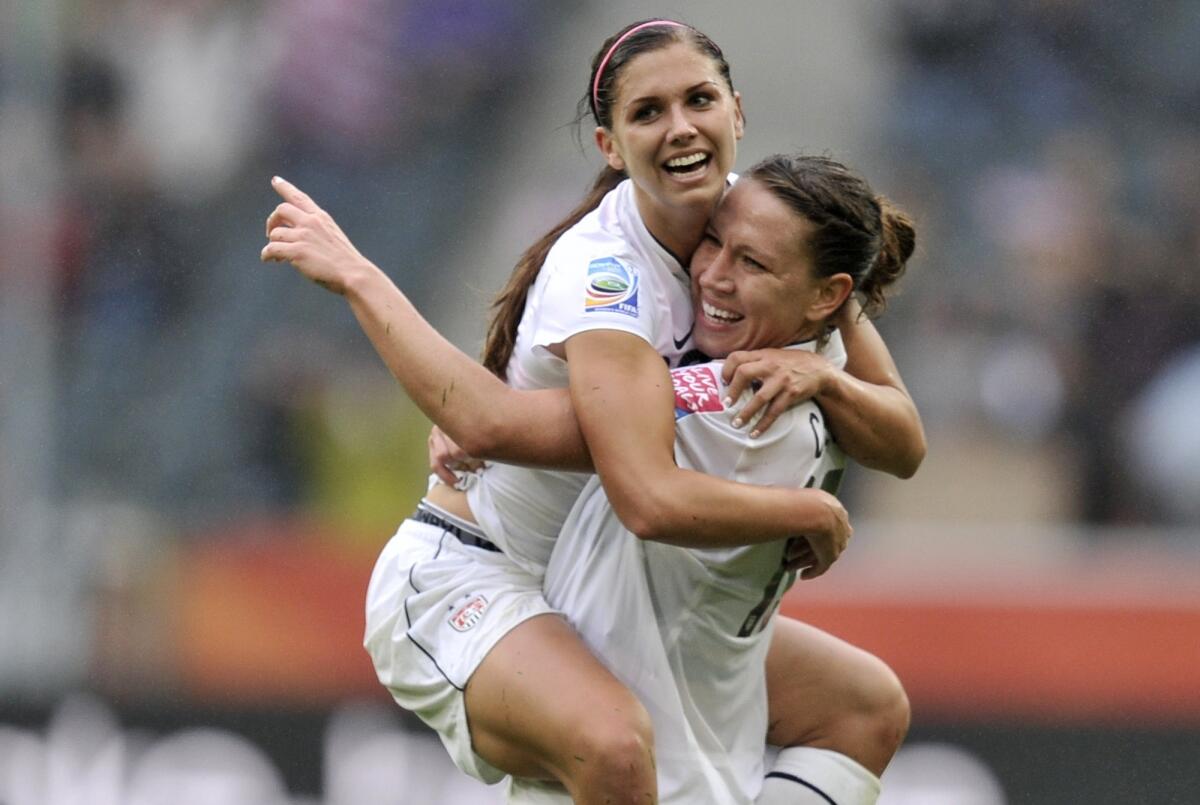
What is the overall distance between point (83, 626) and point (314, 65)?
323 centimetres

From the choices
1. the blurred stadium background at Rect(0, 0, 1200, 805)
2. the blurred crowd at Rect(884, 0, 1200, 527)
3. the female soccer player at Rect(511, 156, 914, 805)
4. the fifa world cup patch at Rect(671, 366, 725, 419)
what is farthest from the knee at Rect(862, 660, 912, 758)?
the blurred crowd at Rect(884, 0, 1200, 527)

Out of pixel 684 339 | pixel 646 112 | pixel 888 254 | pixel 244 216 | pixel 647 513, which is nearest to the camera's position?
pixel 647 513

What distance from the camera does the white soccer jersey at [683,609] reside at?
4.12 m

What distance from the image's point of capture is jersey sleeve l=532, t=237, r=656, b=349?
382 centimetres

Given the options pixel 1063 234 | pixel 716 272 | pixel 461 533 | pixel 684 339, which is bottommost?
pixel 461 533

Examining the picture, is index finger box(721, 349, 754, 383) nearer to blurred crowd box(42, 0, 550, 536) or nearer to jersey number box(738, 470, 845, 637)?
jersey number box(738, 470, 845, 637)

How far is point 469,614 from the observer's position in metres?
4.14

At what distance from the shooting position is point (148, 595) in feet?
26.0

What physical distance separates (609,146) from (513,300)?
1.23 feet

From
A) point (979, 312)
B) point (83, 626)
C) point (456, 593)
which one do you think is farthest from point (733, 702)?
point (979, 312)

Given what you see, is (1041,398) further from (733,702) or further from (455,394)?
(455,394)

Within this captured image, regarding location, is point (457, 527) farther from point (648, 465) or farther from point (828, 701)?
point (828, 701)

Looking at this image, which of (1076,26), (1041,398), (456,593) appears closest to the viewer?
(456,593)

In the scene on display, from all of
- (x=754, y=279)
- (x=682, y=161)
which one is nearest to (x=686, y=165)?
(x=682, y=161)
